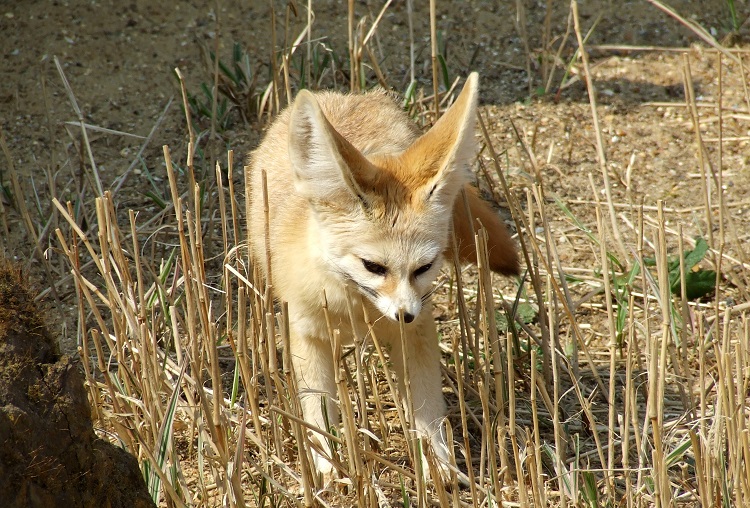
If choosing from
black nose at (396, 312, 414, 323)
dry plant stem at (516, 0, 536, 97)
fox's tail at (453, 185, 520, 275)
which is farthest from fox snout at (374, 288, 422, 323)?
dry plant stem at (516, 0, 536, 97)

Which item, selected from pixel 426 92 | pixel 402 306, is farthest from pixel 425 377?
pixel 426 92

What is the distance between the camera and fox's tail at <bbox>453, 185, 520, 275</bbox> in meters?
3.33

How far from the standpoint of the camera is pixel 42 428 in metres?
2.20

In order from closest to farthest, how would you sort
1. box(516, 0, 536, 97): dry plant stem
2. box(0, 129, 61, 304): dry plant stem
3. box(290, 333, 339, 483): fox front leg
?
box(290, 333, 339, 483): fox front leg < box(0, 129, 61, 304): dry plant stem < box(516, 0, 536, 97): dry plant stem

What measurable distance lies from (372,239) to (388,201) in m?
0.14

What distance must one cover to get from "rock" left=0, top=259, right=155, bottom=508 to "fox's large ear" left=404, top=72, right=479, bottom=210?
4.07ft

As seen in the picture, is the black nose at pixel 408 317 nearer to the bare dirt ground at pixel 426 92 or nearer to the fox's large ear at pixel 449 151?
the fox's large ear at pixel 449 151

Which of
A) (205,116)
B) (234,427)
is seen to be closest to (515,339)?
(234,427)

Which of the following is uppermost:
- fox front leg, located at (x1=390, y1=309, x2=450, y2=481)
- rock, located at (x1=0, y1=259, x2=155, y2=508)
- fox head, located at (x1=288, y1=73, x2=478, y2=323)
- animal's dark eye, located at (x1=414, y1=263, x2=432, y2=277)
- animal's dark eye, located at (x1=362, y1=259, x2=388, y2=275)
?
fox head, located at (x1=288, y1=73, x2=478, y2=323)

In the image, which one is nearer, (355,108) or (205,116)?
(355,108)

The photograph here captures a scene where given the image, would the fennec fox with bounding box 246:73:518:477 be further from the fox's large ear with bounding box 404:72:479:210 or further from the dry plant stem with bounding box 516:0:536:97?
the dry plant stem with bounding box 516:0:536:97

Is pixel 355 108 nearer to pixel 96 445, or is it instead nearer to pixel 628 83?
pixel 96 445

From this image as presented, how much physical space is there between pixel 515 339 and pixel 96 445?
1765mm

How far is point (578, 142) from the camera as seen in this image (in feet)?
17.4
